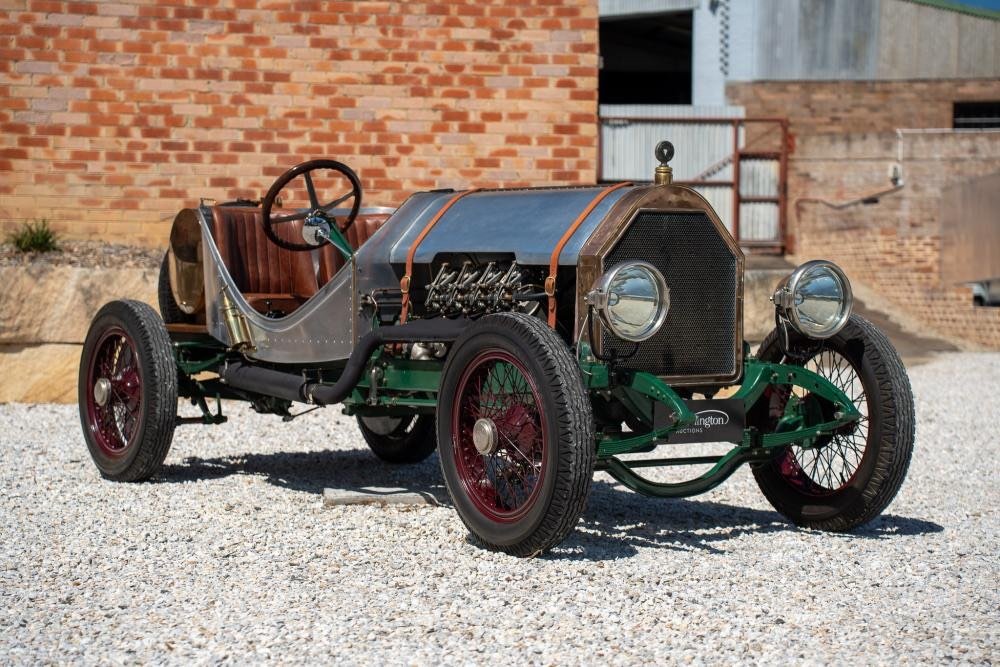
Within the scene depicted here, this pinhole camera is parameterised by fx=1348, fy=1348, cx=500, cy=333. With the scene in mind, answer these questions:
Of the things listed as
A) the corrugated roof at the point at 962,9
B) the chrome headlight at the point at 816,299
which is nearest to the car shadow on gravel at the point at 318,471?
the chrome headlight at the point at 816,299

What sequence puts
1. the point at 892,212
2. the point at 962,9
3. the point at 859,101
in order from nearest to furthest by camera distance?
1. the point at 892,212
2. the point at 859,101
3. the point at 962,9

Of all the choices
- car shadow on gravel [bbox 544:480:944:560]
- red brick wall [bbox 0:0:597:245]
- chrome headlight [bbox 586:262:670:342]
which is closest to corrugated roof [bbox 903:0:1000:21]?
red brick wall [bbox 0:0:597:245]

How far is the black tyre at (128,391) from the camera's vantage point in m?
6.49

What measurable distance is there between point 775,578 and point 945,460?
3.94m

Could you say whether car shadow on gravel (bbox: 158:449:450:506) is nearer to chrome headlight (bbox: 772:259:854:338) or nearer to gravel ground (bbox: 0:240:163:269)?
chrome headlight (bbox: 772:259:854:338)

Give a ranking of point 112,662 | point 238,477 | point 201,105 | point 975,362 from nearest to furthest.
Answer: point 112,662, point 238,477, point 201,105, point 975,362

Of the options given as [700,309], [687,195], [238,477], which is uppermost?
[687,195]

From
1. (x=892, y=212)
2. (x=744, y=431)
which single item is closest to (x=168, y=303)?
(x=744, y=431)

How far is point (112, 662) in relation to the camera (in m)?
3.56

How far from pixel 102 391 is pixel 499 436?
2783 millimetres

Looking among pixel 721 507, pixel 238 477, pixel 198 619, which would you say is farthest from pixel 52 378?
pixel 198 619

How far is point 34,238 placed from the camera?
10250mm

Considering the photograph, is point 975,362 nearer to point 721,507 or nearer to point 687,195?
point 721,507

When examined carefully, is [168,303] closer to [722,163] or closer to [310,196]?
[310,196]
